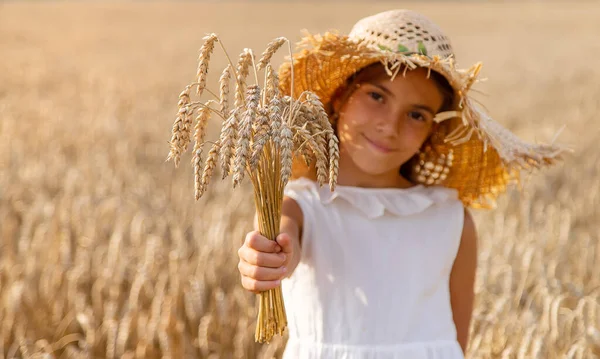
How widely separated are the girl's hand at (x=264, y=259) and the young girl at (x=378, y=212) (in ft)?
1.09

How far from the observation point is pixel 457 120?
2033 mm

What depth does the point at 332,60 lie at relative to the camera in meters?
1.89

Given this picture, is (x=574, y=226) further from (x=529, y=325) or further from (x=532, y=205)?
(x=529, y=325)

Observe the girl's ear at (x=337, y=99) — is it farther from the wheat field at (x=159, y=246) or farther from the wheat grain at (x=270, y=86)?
the wheat grain at (x=270, y=86)

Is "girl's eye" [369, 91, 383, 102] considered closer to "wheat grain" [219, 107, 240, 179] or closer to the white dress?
the white dress

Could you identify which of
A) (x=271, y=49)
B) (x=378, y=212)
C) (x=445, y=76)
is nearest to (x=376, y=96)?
(x=445, y=76)

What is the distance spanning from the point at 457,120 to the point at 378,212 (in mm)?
366

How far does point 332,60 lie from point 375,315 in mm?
650

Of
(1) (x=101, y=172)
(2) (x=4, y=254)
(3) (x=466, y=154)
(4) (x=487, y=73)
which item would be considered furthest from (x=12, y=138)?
(4) (x=487, y=73)

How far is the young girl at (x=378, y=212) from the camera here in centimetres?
185

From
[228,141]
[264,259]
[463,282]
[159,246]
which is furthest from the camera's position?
[159,246]

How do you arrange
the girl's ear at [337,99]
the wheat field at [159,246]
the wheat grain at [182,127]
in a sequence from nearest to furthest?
1. the wheat grain at [182,127]
2. the girl's ear at [337,99]
3. the wheat field at [159,246]

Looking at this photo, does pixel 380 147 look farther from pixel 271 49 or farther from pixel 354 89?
pixel 271 49

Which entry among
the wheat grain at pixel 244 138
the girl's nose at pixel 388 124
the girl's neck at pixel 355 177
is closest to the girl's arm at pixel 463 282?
the girl's neck at pixel 355 177
